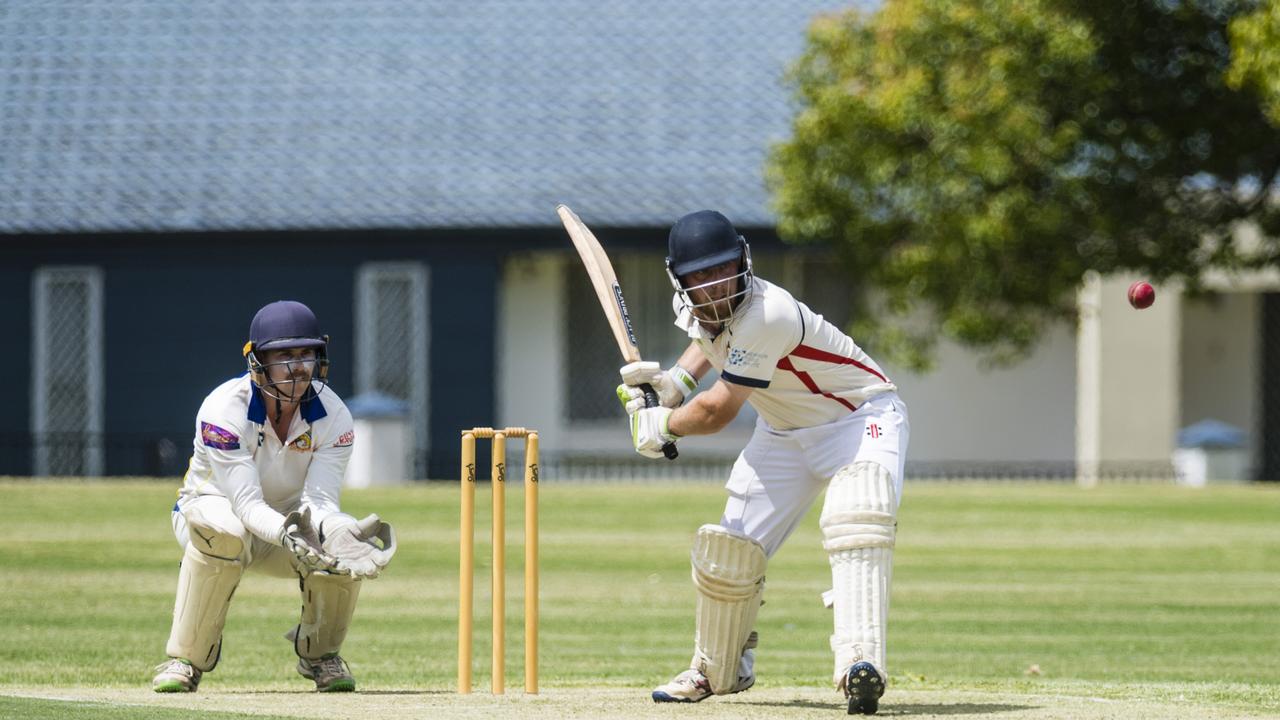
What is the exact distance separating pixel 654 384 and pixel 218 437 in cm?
165

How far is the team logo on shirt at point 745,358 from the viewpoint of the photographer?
7.59 m

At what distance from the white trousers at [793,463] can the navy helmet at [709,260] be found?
1.95 ft

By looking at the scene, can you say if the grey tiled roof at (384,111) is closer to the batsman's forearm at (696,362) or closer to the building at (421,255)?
the building at (421,255)

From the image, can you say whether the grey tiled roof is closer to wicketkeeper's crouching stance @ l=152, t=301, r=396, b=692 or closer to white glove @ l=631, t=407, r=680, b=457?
wicketkeeper's crouching stance @ l=152, t=301, r=396, b=692

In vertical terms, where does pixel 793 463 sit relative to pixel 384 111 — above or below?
below

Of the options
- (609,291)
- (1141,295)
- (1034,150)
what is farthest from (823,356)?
(1034,150)

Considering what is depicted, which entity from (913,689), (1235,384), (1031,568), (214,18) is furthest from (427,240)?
(913,689)

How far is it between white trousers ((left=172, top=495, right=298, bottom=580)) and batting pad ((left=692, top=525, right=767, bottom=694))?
1.61m

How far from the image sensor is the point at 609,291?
8.29 metres

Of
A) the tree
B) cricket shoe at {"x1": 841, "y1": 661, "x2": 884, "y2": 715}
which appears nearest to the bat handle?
cricket shoe at {"x1": 841, "y1": 661, "x2": 884, "y2": 715}

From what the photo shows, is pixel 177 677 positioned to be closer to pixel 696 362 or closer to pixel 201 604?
pixel 201 604

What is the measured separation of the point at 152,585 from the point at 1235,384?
63.9 ft

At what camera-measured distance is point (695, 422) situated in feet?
25.1

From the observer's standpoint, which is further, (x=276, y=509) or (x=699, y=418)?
(x=276, y=509)
